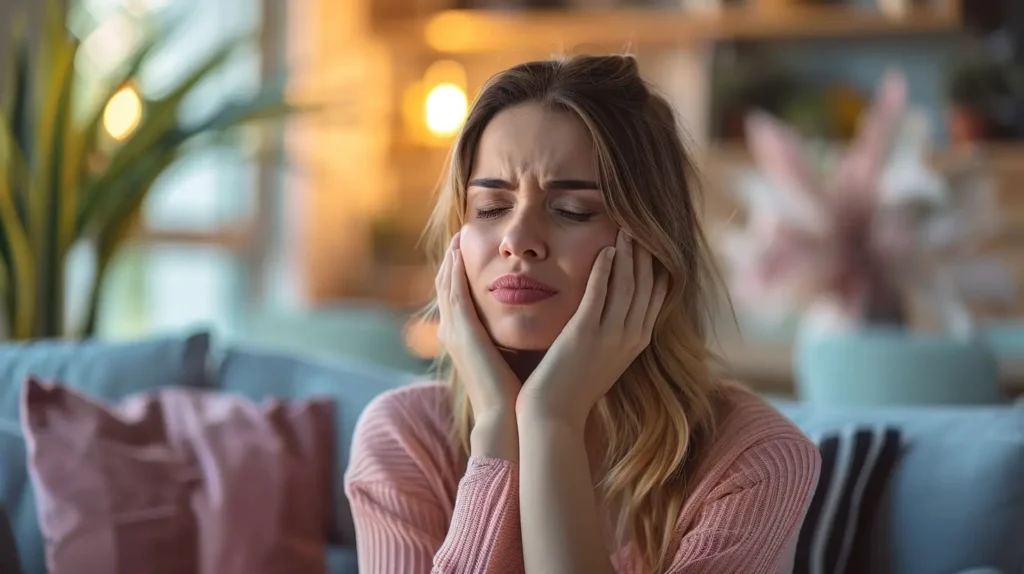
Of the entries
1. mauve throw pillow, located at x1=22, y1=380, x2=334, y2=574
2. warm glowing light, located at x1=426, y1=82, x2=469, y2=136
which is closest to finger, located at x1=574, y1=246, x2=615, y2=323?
mauve throw pillow, located at x1=22, y1=380, x2=334, y2=574

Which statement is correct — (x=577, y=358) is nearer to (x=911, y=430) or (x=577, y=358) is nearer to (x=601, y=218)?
(x=601, y=218)

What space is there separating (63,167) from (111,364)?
25.1 inches

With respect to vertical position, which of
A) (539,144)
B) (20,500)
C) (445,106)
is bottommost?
(20,500)

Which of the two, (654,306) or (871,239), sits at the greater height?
(871,239)

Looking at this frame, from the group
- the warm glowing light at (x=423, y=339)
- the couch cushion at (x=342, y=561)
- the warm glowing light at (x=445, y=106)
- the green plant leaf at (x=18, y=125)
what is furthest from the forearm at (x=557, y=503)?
the warm glowing light at (x=445, y=106)

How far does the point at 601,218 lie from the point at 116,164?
164 centimetres

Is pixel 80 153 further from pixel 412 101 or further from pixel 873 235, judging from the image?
pixel 412 101

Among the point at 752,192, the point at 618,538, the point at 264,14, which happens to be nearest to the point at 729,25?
the point at 264,14

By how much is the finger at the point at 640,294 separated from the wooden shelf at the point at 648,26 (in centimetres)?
413

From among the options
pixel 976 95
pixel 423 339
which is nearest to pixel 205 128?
pixel 423 339

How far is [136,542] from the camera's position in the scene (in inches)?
71.2

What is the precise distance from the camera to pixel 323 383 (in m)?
2.10

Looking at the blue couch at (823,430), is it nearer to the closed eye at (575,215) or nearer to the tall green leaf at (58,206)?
the tall green leaf at (58,206)

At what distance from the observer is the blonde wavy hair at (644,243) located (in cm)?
130
